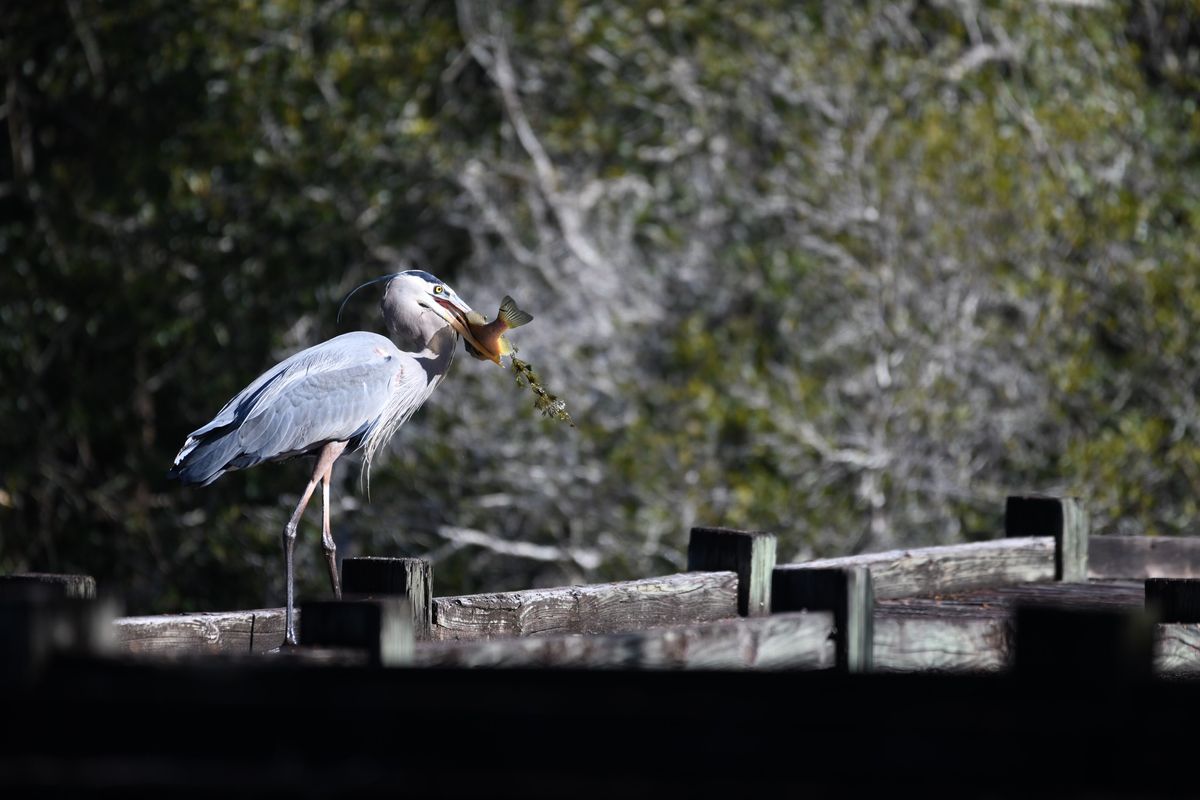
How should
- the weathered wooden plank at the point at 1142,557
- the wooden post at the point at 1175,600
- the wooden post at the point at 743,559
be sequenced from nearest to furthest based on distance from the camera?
1. the wooden post at the point at 1175,600
2. the wooden post at the point at 743,559
3. the weathered wooden plank at the point at 1142,557

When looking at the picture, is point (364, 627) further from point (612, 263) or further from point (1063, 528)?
point (612, 263)

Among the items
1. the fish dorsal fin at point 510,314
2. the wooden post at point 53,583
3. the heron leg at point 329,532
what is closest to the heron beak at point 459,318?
the fish dorsal fin at point 510,314

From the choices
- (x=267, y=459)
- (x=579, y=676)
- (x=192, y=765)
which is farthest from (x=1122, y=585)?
(x=192, y=765)

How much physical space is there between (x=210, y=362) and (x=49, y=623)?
788 cm

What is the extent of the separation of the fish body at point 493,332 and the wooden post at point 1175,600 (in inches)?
76.4

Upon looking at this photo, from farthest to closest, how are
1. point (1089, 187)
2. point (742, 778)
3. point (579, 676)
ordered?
point (1089, 187)
point (579, 676)
point (742, 778)

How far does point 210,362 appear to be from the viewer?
967cm

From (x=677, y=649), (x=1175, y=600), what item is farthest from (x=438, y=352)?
(x=1175, y=600)

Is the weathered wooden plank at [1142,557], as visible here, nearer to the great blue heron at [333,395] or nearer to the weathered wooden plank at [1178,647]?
the weathered wooden plank at [1178,647]

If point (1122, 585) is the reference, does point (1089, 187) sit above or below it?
above

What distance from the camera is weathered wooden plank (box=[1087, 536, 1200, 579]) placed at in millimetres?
5832

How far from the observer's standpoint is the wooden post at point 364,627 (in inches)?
101

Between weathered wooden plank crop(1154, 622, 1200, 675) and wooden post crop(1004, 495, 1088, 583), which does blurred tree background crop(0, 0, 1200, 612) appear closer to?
wooden post crop(1004, 495, 1088, 583)

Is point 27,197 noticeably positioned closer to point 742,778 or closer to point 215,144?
point 215,144
